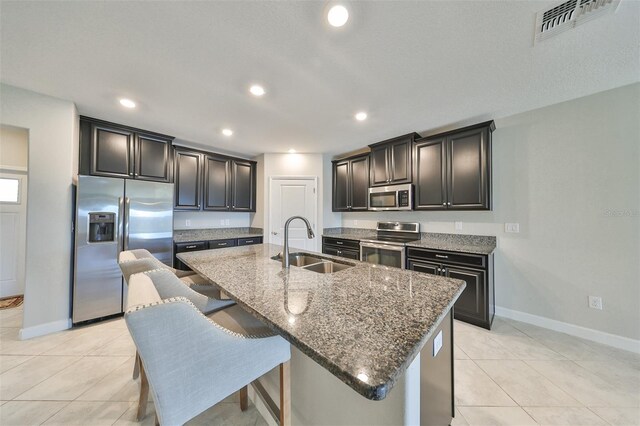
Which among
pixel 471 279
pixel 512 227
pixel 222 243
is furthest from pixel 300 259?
pixel 512 227

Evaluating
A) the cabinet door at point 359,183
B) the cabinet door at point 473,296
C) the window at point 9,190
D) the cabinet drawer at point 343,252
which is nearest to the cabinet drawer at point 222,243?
the cabinet drawer at point 343,252

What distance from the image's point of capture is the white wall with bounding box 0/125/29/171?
3.11 meters

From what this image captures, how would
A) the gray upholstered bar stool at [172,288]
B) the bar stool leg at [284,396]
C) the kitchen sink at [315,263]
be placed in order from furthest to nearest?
the kitchen sink at [315,263] → the gray upholstered bar stool at [172,288] → the bar stool leg at [284,396]

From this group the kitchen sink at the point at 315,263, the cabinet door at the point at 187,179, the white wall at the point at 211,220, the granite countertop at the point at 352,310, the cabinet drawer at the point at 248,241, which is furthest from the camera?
the cabinet drawer at the point at 248,241

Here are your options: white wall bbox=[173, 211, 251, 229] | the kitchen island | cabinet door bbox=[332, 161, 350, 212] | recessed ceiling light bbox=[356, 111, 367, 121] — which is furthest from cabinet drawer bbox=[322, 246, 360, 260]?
the kitchen island

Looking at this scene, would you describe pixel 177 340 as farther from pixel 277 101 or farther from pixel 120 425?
pixel 277 101

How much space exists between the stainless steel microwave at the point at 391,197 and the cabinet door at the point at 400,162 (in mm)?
126

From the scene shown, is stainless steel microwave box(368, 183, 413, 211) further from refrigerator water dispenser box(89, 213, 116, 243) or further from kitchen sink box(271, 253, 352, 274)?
refrigerator water dispenser box(89, 213, 116, 243)

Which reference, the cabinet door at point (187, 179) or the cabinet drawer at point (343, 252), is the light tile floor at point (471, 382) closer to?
the cabinet drawer at point (343, 252)

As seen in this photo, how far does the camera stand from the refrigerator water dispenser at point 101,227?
2.55 meters

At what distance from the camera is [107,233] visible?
2645 millimetres

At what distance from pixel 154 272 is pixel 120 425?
103 centimetres

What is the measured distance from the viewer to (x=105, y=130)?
9.23ft

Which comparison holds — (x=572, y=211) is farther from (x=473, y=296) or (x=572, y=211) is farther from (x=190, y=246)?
(x=190, y=246)
